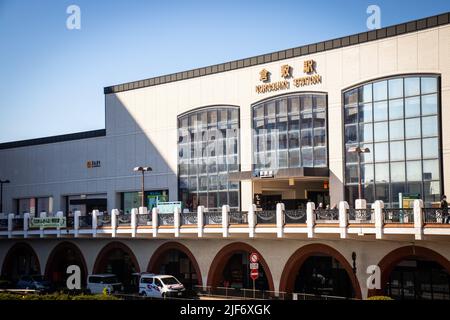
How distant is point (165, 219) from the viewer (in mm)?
46062

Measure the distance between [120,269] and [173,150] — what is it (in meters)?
10.9

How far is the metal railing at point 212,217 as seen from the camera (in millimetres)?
42969

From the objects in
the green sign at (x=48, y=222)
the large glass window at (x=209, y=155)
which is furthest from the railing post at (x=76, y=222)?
the large glass window at (x=209, y=155)

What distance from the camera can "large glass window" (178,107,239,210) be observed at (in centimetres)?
4966

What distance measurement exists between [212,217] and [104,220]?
11276 mm


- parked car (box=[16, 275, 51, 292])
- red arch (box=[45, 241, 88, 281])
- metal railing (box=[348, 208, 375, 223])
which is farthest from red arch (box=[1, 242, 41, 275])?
metal railing (box=[348, 208, 375, 223])

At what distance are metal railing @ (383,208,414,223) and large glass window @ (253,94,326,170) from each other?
9293 millimetres

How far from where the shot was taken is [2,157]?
232 ft

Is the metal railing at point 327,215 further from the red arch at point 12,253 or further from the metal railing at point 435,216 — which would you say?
the red arch at point 12,253

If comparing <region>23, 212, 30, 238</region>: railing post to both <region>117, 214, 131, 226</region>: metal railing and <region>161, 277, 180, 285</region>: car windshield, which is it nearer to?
<region>117, 214, 131, 226</region>: metal railing

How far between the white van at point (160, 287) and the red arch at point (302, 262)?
656 cm

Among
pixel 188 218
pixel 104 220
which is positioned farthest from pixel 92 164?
pixel 188 218
